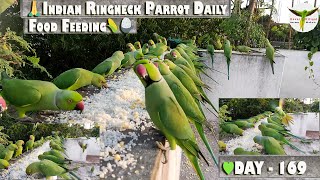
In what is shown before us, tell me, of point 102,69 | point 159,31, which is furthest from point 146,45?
point 102,69

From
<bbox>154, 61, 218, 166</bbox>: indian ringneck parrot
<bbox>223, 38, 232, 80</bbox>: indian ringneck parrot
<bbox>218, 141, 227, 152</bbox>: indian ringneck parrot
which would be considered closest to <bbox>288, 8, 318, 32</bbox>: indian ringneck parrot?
<bbox>223, 38, 232, 80</bbox>: indian ringneck parrot

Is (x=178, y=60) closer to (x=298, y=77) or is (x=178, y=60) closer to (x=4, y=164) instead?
(x=4, y=164)

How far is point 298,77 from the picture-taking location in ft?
6.46

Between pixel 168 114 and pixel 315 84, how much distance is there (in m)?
1.01

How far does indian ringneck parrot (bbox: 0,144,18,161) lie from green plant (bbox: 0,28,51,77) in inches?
10.1

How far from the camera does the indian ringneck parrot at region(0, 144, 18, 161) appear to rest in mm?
1291

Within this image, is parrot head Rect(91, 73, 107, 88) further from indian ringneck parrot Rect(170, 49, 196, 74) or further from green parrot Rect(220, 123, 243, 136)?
green parrot Rect(220, 123, 243, 136)

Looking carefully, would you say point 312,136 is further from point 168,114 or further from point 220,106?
point 168,114

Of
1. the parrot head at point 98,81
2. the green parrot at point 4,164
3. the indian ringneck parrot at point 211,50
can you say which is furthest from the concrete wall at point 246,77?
the green parrot at point 4,164

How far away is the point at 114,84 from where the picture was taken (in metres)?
1.43

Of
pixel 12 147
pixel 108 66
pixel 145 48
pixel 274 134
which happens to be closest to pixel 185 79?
pixel 108 66

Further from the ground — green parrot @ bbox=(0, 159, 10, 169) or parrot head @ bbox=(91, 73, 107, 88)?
parrot head @ bbox=(91, 73, 107, 88)

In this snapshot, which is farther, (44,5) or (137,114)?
(44,5)

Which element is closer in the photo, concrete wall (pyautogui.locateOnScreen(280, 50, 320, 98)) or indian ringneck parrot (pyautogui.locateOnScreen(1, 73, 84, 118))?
indian ringneck parrot (pyautogui.locateOnScreen(1, 73, 84, 118))
